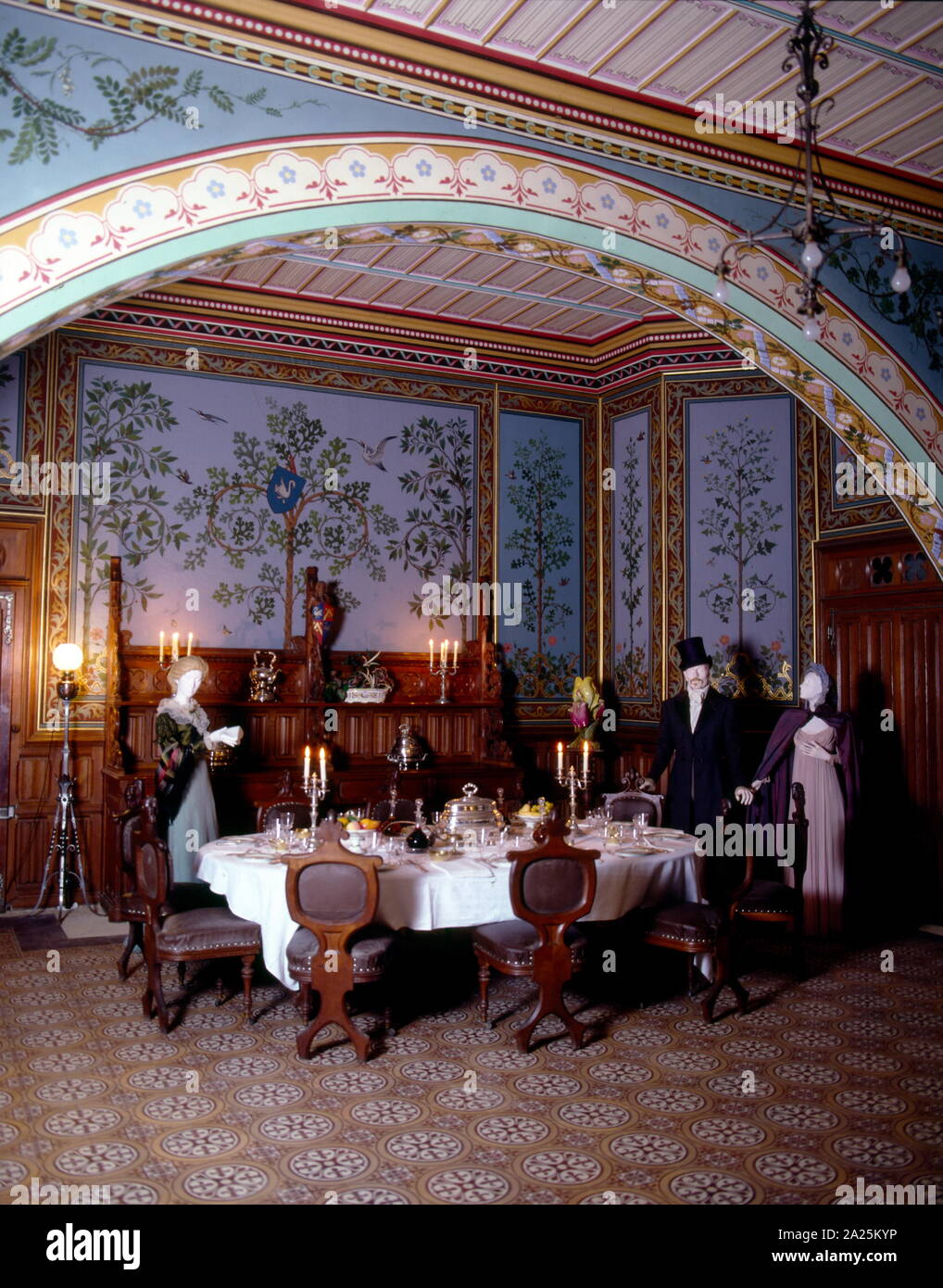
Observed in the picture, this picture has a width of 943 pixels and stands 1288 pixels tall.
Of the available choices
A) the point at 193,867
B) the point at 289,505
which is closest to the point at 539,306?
the point at 289,505

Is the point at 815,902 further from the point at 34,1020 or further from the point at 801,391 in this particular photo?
the point at 34,1020

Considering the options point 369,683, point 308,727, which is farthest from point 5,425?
point 369,683

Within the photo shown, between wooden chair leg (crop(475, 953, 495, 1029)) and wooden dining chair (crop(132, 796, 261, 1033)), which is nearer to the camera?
wooden dining chair (crop(132, 796, 261, 1033))

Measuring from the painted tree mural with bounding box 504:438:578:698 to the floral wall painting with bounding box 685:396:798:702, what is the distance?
1368mm

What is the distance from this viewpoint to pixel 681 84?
5059 mm

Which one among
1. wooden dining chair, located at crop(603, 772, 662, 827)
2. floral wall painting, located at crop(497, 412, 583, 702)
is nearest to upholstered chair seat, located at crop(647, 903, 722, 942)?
wooden dining chair, located at crop(603, 772, 662, 827)

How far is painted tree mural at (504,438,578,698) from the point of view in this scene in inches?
368

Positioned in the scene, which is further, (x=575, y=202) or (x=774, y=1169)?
(x=575, y=202)

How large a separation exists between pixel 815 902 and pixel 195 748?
4.39m

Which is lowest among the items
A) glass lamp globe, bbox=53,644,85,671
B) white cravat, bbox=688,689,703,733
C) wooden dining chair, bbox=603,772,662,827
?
wooden dining chair, bbox=603,772,662,827

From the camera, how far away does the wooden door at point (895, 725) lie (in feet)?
24.0

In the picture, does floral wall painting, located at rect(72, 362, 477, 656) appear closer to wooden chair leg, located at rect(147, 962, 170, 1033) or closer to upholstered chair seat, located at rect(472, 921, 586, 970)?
wooden chair leg, located at rect(147, 962, 170, 1033)

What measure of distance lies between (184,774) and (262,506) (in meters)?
2.92

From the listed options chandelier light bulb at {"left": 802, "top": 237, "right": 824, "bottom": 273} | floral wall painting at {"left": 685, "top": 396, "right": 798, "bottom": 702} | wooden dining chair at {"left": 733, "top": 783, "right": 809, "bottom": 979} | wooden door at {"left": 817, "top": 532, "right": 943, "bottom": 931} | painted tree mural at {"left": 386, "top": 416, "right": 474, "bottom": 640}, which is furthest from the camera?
painted tree mural at {"left": 386, "top": 416, "right": 474, "bottom": 640}
